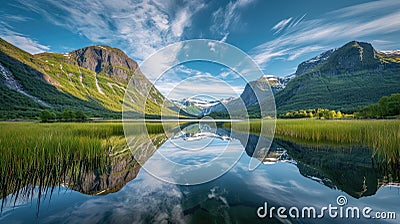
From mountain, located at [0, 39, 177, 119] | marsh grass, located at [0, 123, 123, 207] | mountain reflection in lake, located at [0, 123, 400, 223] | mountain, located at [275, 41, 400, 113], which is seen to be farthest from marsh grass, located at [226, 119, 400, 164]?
mountain, located at [275, 41, 400, 113]

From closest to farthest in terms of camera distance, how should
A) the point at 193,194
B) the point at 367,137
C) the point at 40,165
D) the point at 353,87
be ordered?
the point at 193,194 → the point at 40,165 → the point at 367,137 → the point at 353,87

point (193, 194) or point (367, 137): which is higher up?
point (367, 137)

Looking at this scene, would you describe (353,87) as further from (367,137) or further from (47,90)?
(47,90)

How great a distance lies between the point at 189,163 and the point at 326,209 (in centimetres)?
504

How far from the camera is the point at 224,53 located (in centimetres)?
795

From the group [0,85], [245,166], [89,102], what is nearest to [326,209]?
[245,166]

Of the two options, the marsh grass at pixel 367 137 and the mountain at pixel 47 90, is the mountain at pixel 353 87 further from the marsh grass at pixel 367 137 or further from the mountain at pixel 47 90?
the marsh grass at pixel 367 137

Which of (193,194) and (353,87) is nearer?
(193,194)

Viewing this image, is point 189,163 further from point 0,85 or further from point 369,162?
point 0,85

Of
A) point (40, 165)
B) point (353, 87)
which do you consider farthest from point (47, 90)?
point (353, 87)

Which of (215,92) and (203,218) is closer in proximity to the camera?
(203,218)

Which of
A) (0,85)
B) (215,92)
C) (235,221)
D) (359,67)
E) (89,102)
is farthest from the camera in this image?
(359,67)

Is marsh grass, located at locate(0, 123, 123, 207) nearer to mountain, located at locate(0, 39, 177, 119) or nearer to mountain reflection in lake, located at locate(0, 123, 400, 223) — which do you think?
mountain reflection in lake, located at locate(0, 123, 400, 223)

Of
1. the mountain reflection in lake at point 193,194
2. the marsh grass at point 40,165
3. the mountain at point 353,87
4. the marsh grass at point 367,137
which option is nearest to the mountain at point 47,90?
the marsh grass at point 367,137
